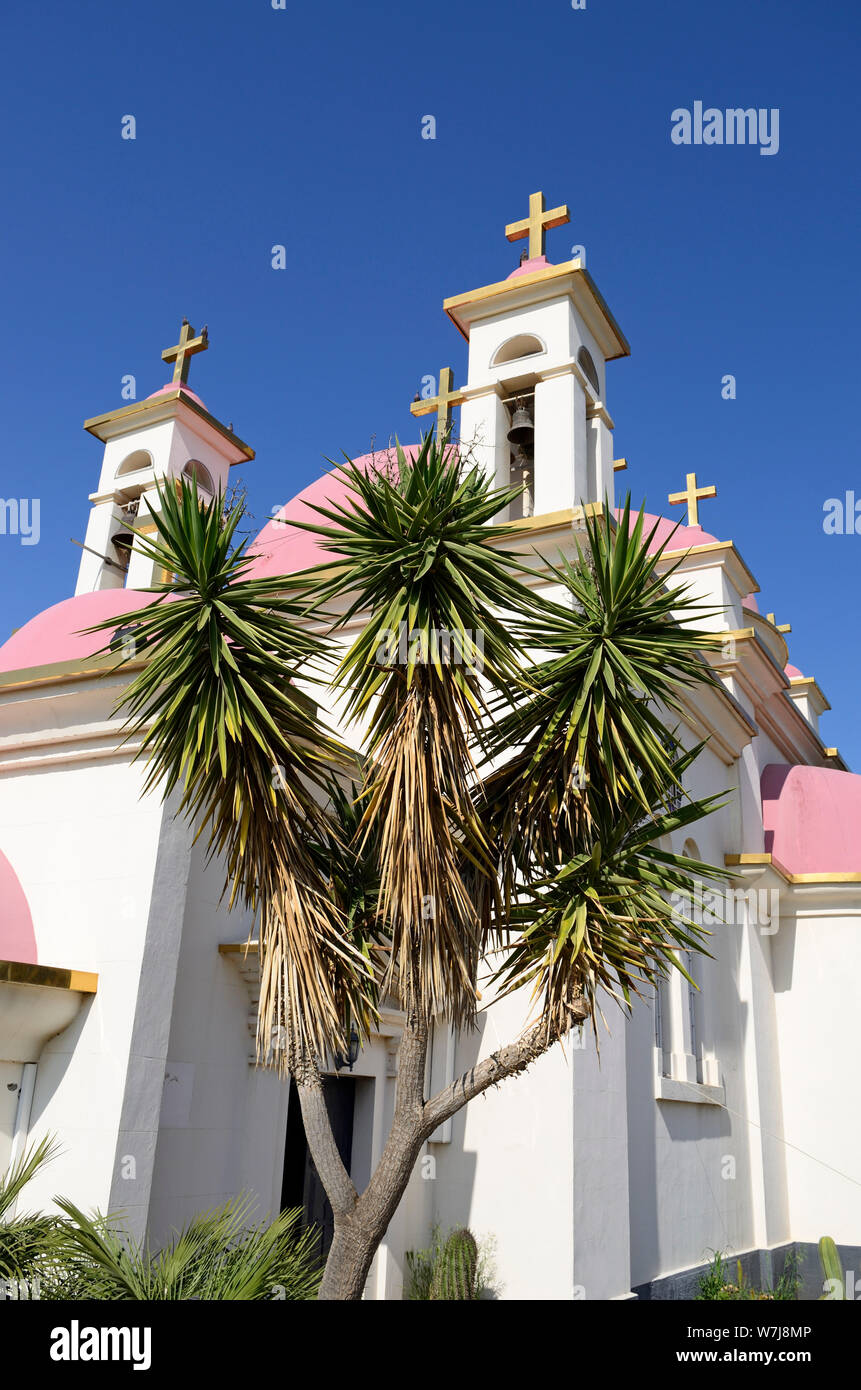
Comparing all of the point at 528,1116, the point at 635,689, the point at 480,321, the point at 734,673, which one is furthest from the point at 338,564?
the point at 734,673

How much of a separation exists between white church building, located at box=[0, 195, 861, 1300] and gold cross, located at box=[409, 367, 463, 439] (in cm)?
5

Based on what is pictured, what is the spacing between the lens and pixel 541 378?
1308cm

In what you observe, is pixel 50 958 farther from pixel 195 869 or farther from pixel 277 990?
pixel 277 990

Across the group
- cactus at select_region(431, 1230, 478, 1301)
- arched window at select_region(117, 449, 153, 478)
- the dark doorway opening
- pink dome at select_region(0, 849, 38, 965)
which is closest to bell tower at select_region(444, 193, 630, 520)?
arched window at select_region(117, 449, 153, 478)

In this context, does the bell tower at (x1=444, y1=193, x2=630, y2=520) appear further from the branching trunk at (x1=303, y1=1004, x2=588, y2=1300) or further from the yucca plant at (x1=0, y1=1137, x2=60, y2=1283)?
the yucca plant at (x1=0, y1=1137, x2=60, y2=1283)

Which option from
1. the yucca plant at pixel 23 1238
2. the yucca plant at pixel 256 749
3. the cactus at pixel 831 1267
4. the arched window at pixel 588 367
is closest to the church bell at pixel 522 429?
the arched window at pixel 588 367

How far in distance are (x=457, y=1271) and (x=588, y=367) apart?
10509mm

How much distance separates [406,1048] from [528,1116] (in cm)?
433

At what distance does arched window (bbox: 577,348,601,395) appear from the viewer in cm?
1351

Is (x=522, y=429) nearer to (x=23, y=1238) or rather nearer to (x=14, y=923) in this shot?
(x=14, y=923)

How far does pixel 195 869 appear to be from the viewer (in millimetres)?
9930

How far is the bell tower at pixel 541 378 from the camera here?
12719mm
